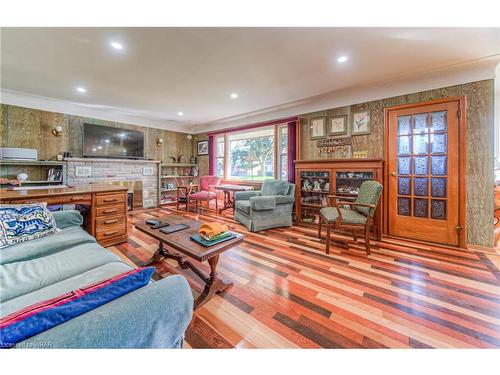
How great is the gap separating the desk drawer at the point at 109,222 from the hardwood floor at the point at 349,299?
1.10 ft

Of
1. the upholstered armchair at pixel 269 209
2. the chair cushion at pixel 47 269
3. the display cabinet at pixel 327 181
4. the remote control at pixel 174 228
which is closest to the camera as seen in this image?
the chair cushion at pixel 47 269

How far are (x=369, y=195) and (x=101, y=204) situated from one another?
11.2 ft

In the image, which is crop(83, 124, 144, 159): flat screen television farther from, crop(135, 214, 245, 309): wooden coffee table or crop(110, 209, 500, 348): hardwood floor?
crop(135, 214, 245, 309): wooden coffee table

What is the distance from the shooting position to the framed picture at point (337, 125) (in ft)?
11.6

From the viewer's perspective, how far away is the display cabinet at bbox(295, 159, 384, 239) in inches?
118

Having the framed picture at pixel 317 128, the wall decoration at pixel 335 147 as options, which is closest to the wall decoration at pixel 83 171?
the framed picture at pixel 317 128

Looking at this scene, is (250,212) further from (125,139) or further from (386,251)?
(125,139)

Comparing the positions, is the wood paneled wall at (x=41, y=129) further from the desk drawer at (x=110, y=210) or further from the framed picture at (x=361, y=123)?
the framed picture at (x=361, y=123)

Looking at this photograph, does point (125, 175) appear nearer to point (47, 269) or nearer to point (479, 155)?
point (47, 269)

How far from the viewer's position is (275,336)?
1.23 meters

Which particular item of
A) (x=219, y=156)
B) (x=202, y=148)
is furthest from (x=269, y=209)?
(x=202, y=148)

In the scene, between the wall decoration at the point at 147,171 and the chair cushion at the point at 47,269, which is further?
the wall decoration at the point at 147,171
